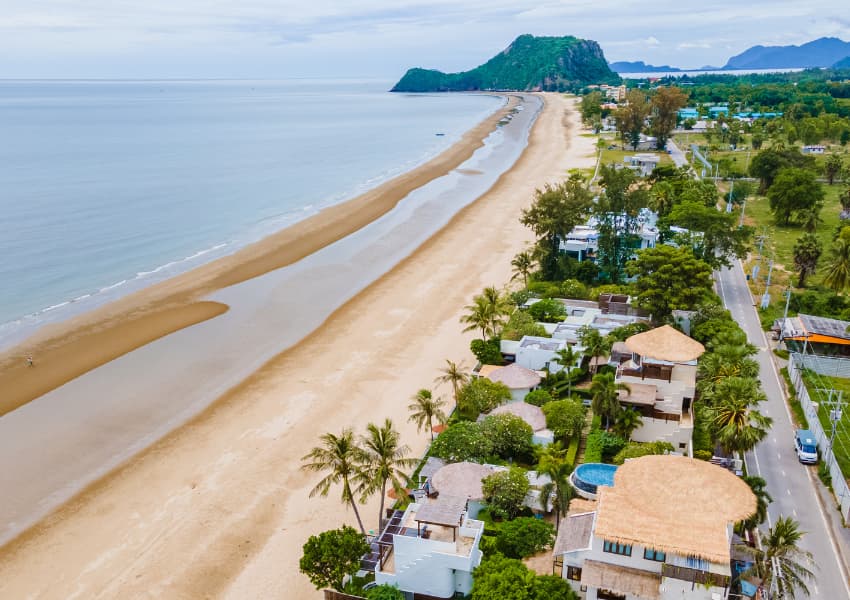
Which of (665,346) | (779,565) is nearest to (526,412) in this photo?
(665,346)

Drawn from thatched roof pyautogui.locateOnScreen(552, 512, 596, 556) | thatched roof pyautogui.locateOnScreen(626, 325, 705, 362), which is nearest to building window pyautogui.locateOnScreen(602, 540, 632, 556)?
thatched roof pyautogui.locateOnScreen(552, 512, 596, 556)

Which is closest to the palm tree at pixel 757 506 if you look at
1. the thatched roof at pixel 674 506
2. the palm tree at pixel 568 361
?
the thatched roof at pixel 674 506

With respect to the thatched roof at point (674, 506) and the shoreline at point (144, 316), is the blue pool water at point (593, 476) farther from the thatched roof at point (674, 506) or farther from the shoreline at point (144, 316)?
the shoreline at point (144, 316)

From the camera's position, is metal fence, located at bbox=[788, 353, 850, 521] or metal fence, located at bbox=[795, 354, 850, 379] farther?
metal fence, located at bbox=[795, 354, 850, 379]

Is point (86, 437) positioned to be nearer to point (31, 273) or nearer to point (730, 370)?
point (31, 273)

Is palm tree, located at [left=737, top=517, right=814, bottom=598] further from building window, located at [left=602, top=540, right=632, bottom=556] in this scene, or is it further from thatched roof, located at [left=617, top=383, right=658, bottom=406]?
thatched roof, located at [left=617, top=383, right=658, bottom=406]

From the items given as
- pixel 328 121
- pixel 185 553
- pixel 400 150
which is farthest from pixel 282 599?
pixel 328 121

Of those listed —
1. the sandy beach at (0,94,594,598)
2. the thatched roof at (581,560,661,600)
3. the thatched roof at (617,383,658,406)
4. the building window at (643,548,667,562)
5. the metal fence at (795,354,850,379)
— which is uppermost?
the thatched roof at (617,383,658,406)
